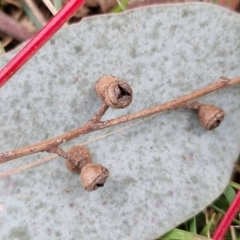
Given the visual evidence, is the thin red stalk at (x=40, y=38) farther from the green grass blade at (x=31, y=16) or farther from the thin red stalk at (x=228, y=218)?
the thin red stalk at (x=228, y=218)

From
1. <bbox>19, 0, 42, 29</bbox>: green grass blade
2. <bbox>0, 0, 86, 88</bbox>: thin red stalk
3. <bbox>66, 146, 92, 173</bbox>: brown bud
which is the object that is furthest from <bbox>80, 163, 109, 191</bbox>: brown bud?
<bbox>19, 0, 42, 29</bbox>: green grass blade

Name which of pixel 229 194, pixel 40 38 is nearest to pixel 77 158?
pixel 40 38

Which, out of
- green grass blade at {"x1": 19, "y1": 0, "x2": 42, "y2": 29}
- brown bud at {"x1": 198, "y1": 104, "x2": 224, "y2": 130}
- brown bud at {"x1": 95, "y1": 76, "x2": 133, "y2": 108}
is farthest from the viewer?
green grass blade at {"x1": 19, "y1": 0, "x2": 42, "y2": 29}

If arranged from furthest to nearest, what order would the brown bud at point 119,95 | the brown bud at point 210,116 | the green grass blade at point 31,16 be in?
the green grass blade at point 31,16 → the brown bud at point 210,116 → the brown bud at point 119,95

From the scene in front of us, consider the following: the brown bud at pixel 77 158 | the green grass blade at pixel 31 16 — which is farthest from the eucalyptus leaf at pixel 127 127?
the green grass blade at pixel 31 16

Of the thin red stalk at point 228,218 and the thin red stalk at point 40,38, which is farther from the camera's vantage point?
the thin red stalk at point 228,218

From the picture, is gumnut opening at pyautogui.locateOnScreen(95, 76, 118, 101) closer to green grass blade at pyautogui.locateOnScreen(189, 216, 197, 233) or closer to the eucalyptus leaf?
the eucalyptus leaf

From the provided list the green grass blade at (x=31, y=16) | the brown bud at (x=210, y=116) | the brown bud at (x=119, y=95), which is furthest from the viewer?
the green grass blade at (x=31, y=16)
